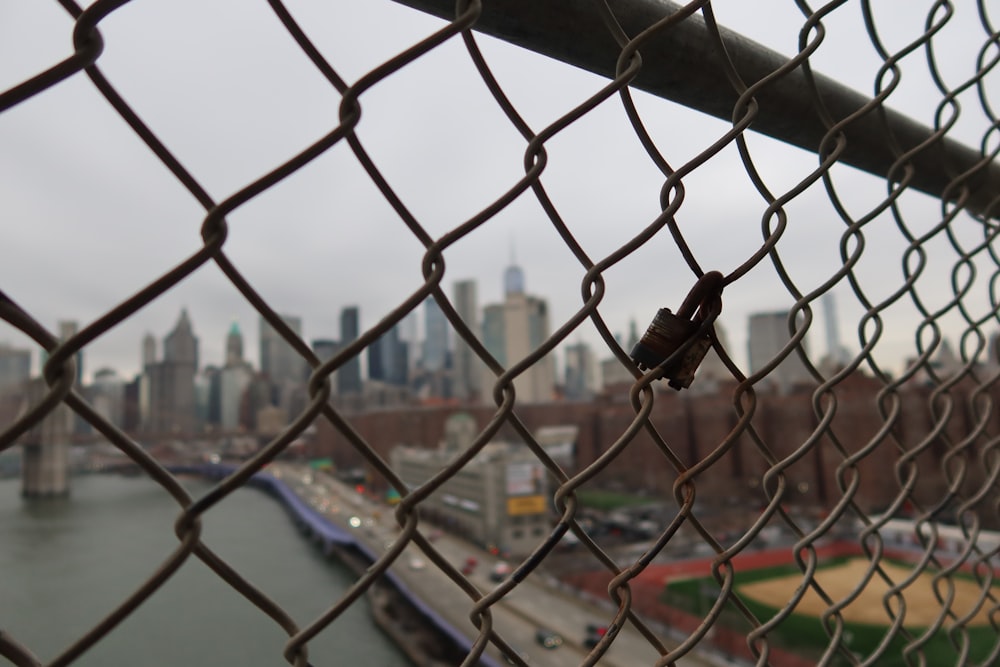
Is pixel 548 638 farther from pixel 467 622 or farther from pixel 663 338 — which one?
pixel 663 338

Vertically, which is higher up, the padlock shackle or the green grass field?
the padlock shackle

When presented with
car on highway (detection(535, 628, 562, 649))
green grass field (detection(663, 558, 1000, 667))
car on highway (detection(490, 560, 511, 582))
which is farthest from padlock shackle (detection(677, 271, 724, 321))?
car on highway (detection(490, 560, 511, 582))

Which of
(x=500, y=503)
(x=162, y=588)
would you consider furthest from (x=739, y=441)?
(x=500, y=503)

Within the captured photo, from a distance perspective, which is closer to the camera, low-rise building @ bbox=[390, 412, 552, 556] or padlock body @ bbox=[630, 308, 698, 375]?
padlock body @ bbox=[630, 308, 698, 375]

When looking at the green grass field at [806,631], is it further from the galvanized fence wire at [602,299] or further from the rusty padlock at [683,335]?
the rusty padlock at [683,335]

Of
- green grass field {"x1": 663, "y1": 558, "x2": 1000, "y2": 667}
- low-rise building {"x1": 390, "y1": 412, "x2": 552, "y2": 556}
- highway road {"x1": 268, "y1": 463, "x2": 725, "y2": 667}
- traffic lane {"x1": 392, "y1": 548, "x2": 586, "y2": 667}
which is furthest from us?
low-rise building {"x1": 390, "y1": 412, "x2": 552, "y2": 556}

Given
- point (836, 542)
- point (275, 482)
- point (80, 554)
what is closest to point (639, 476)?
point (836, 542)

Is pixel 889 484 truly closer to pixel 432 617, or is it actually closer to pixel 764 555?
pixel 764 555

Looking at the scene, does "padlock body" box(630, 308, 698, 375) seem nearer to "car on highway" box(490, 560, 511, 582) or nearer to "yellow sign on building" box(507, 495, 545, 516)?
"car on highway" box(490, 560, 511, 582)
